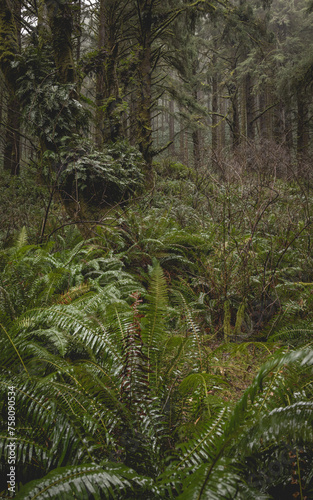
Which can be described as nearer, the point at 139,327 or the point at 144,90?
the point at 139,327

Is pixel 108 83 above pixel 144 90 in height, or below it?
above

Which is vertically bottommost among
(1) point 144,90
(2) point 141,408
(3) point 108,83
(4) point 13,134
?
(2) point 141,408

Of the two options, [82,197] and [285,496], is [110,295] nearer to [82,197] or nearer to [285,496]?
[285,496]

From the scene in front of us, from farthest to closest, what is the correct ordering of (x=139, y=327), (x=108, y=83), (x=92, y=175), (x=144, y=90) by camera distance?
1. (x=108, y=83)
2. (x=144, y=90)
3. (x=92, y=175)
4. (x=139, y=327)

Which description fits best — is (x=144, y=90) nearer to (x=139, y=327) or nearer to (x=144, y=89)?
(x=144, y=89)

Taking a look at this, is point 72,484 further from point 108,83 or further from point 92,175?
point 108,83

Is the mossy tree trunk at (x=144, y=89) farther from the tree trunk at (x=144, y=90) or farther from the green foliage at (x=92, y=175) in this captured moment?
the green foliage at (x=92, y=175)

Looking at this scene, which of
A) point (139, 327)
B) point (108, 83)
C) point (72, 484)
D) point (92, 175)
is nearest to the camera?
point (72, 484)

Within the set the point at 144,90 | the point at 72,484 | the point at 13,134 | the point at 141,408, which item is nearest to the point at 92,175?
the point at 13,134

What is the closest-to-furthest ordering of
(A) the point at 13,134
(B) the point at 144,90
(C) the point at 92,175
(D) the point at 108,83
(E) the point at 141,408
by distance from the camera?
(E) the point at 141,408 < (C) the point at 92,175 < (A) the point at 13,134 < (B) the point at 144,90 < (D) the point at 108,83

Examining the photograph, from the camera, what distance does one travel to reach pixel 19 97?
4.69 metres

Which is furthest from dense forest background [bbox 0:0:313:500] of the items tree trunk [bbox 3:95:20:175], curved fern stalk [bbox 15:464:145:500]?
tree trunk [bbox 3:95:20:175]

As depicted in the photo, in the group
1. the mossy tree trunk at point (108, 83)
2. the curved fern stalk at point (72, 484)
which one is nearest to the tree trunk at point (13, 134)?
the mossy tree trunk at point (108, 83)

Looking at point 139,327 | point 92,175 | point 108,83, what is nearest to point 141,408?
point 139,327
